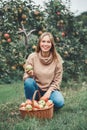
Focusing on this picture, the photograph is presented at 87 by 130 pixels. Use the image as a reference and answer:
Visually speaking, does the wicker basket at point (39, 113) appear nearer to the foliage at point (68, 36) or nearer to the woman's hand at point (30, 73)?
the woman's hand at point (30, 73)

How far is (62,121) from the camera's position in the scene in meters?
5.14

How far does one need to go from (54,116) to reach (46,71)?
2.05 ft

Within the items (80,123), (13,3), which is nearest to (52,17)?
(13,3)

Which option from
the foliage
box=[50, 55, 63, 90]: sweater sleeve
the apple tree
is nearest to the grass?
box=[50, 55, 63, 90]: sweater sleeve

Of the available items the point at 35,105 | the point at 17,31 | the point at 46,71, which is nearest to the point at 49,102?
the point at 35,105

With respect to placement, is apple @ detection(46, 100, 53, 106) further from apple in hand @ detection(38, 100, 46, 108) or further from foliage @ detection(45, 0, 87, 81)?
foliage @ detection(45, 0, 87, 81)

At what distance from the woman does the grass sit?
28cm

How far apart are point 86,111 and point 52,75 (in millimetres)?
670

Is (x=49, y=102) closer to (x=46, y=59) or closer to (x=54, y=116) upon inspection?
(x=54, y=116)

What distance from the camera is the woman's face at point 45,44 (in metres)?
5.68

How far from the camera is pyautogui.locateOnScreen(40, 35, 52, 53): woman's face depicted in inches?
224

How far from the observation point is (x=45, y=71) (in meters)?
5.78

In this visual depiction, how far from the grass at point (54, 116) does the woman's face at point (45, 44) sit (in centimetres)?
88

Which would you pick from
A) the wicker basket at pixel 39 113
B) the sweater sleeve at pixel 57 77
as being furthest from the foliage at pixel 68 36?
the wicker basket at pixel 39 113
